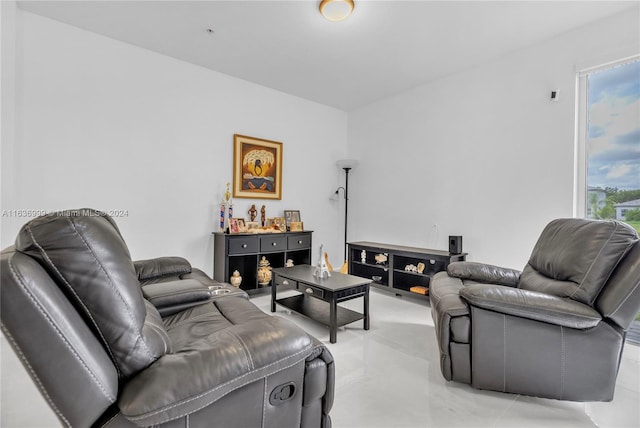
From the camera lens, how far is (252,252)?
143 inches

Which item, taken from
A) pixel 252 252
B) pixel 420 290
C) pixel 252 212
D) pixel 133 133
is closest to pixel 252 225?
pixel 252 212

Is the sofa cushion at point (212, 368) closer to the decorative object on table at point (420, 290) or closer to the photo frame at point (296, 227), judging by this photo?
the decorative object on table at point (420, 290)

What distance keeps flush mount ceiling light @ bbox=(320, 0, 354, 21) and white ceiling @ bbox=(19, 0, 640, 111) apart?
3.8 inches

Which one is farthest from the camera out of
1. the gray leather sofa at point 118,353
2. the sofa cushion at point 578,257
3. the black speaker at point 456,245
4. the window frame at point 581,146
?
the black speaker at point 456,245

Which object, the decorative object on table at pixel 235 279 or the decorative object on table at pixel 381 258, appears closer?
the decorative object on table at pixel 235 279

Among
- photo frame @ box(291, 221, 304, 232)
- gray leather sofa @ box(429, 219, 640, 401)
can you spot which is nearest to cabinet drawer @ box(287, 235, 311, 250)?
photo frame @ box(291, 221, 304, 232)

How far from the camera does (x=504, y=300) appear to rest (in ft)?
5.42

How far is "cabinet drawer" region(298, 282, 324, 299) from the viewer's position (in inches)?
99.6

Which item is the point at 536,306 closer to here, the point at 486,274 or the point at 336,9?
the point at 486,274

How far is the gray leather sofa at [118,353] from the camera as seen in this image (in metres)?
0.75

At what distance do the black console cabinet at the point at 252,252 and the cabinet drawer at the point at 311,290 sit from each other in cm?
114

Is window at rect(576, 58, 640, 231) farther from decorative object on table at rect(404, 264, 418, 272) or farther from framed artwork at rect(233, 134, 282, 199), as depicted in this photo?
framed artwork at rect(233, 134, 282, 199)

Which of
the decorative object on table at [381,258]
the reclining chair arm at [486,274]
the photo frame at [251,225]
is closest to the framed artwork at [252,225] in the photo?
the photo frame at [251,225]

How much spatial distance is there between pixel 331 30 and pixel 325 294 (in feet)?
8.00
